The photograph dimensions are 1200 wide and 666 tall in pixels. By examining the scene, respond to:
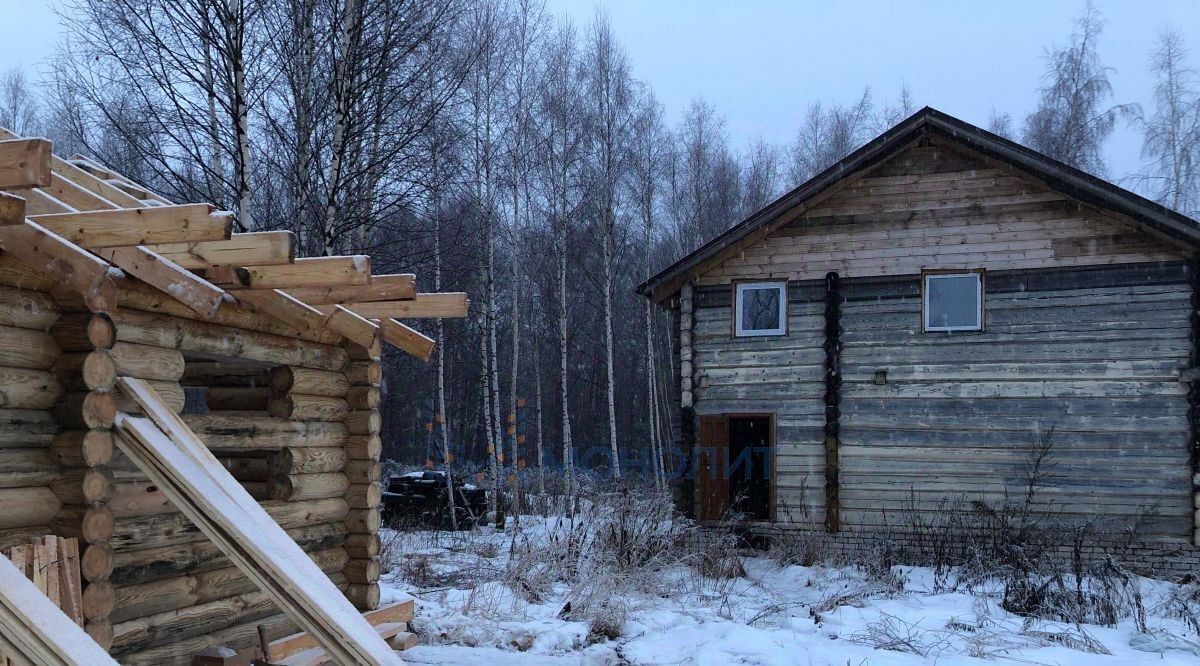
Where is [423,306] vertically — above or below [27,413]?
above

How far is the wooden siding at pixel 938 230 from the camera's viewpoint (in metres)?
13.3

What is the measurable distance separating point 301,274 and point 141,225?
1.24 meters

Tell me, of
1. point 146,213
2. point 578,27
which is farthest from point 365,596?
point 578,27

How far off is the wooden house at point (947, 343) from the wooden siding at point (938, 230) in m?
0.03

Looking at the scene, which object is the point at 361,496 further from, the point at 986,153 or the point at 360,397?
the point at 986,153

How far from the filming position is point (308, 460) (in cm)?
771

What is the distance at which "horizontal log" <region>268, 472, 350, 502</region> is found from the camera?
743 cm

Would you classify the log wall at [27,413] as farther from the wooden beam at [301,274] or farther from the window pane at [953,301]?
the window pane at [953,301]

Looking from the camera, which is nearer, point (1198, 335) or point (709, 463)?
point (1198, 335)

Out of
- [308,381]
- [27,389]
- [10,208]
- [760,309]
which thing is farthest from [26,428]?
[760,309]

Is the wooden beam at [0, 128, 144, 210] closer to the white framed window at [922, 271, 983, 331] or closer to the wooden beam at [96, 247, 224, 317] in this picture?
the wooden beam at [96, 247, 224, 317]

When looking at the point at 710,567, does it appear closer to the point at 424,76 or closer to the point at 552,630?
the point at 552,630

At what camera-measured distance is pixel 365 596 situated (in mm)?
8266

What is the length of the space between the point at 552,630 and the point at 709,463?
6036 mm
